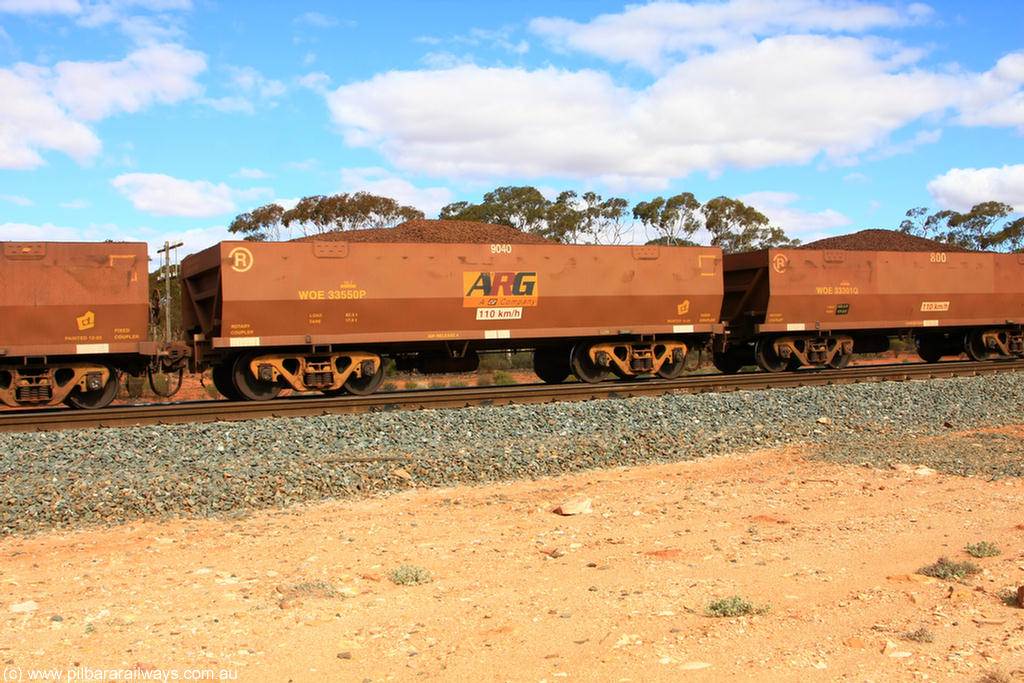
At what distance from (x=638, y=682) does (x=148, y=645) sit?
2.57 metres

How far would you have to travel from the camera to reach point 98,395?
42.1 ft

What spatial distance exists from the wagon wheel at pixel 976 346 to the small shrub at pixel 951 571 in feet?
57.5

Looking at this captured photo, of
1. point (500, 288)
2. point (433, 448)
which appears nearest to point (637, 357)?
point (500, 288)

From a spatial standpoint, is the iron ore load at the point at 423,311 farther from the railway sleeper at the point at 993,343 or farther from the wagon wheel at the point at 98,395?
the railway sleeper at the point at 993,343

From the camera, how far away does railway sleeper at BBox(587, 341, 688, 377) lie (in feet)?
50.3

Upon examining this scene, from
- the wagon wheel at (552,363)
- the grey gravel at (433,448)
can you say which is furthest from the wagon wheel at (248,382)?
the wagon wheel at (552,363)

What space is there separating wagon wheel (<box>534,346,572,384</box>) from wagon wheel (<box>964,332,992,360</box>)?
437 inches

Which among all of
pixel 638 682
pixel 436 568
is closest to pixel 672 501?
pixel 436 568

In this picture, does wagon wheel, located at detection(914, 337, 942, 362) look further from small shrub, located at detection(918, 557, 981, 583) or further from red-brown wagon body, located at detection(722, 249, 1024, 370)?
small shrub, located at detection(918, 557, 981, 583)

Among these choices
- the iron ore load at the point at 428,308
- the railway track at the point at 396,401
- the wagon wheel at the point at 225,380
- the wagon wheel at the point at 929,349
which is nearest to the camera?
the railway track at the point at 396,401

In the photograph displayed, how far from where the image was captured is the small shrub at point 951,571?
16.6 ft

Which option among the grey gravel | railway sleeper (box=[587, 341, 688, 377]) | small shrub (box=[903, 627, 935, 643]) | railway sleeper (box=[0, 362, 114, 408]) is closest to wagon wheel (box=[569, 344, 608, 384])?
railway sleeper (box=[587, 341, 688, 377])

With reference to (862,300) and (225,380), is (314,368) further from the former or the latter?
(862,300)

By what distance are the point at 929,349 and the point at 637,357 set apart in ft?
34.5
